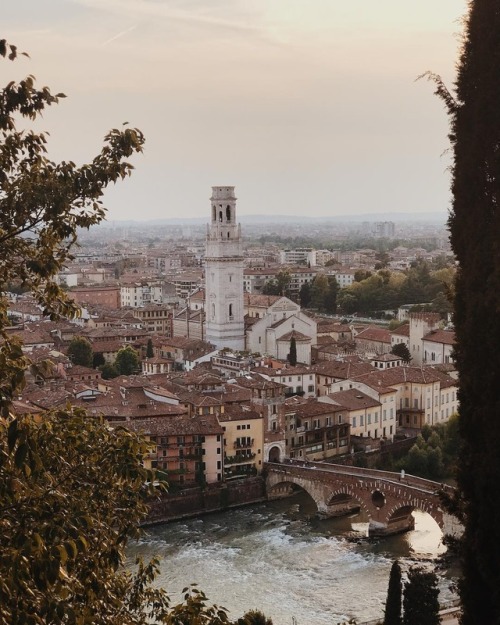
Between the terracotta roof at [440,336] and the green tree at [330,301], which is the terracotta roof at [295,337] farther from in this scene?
the green tree at [330,301]

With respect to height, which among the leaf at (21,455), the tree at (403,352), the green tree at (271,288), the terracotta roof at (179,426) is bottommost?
the tree at (403,352)

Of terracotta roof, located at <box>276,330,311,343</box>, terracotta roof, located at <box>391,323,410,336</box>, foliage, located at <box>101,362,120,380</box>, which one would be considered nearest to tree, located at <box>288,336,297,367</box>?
terracotta roof, located at <box>276,330,311,343</box>

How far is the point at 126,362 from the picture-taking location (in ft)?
102

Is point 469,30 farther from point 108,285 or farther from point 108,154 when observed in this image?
point 108,285

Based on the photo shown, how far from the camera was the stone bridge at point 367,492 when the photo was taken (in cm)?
1750

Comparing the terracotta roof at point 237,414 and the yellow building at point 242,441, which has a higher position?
the terracotta roof at point 237,414

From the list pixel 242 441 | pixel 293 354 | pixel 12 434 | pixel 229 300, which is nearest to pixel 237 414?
pixel 242 441

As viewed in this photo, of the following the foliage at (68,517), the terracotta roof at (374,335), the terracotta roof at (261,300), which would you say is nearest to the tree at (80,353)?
the terracotta roof at (261,300)

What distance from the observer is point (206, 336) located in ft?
113

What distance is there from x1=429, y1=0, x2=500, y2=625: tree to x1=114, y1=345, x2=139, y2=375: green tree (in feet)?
84.5

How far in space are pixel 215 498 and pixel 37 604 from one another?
54.9 feet

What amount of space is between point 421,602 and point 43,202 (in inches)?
343

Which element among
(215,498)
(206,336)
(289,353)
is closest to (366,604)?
(215,498)

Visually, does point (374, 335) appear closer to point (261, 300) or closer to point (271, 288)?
point (261, 300)
